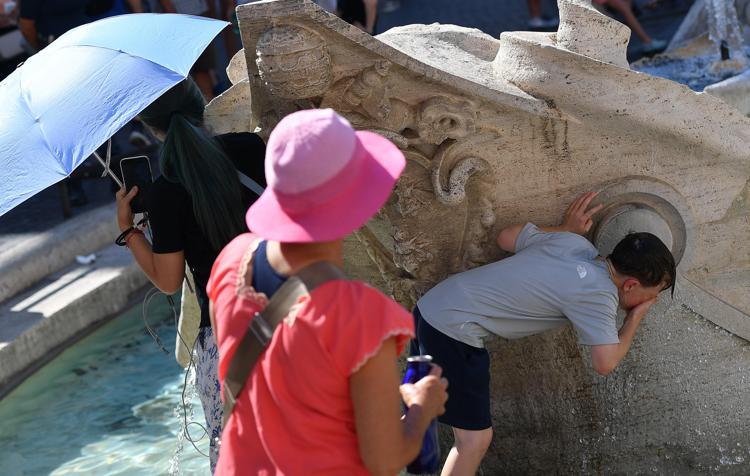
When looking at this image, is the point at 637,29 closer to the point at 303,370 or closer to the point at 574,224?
the point at 574,224

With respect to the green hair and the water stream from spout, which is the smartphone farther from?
the water stream from spout

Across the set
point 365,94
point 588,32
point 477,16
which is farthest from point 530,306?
point 477,16

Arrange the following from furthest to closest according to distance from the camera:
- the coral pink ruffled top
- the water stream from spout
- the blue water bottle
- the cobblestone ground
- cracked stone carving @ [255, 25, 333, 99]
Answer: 1. the cobblestone ground
2. the water stream from spout
3. cracked stone carving @ [255, 25, 333, 99]
4. the blue water bottle
5. the coral pink ruffled top

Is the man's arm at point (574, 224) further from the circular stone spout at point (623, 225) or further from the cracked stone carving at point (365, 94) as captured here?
the cracked stone carving at point (365, 94)

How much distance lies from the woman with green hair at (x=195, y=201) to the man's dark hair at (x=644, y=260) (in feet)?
3.27

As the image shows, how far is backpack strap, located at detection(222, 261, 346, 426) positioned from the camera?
193 cm

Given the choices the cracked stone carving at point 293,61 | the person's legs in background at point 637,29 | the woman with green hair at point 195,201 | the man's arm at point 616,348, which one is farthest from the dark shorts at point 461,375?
the person's legs in background at point 637,29

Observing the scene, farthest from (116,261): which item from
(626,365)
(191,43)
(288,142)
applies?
(288,142)

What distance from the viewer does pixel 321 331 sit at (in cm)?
187

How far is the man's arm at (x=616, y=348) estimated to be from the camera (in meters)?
2.81

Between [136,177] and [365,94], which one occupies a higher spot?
[365,94]

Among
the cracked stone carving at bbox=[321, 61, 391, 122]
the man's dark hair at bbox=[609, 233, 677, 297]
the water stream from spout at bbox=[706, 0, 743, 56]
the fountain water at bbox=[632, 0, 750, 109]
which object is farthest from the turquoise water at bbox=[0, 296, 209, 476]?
the water stream from spout at bbox=[706, 0, 743, 56]

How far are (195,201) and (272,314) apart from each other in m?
0.86

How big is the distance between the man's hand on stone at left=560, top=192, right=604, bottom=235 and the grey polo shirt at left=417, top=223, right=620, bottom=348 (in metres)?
0.19
